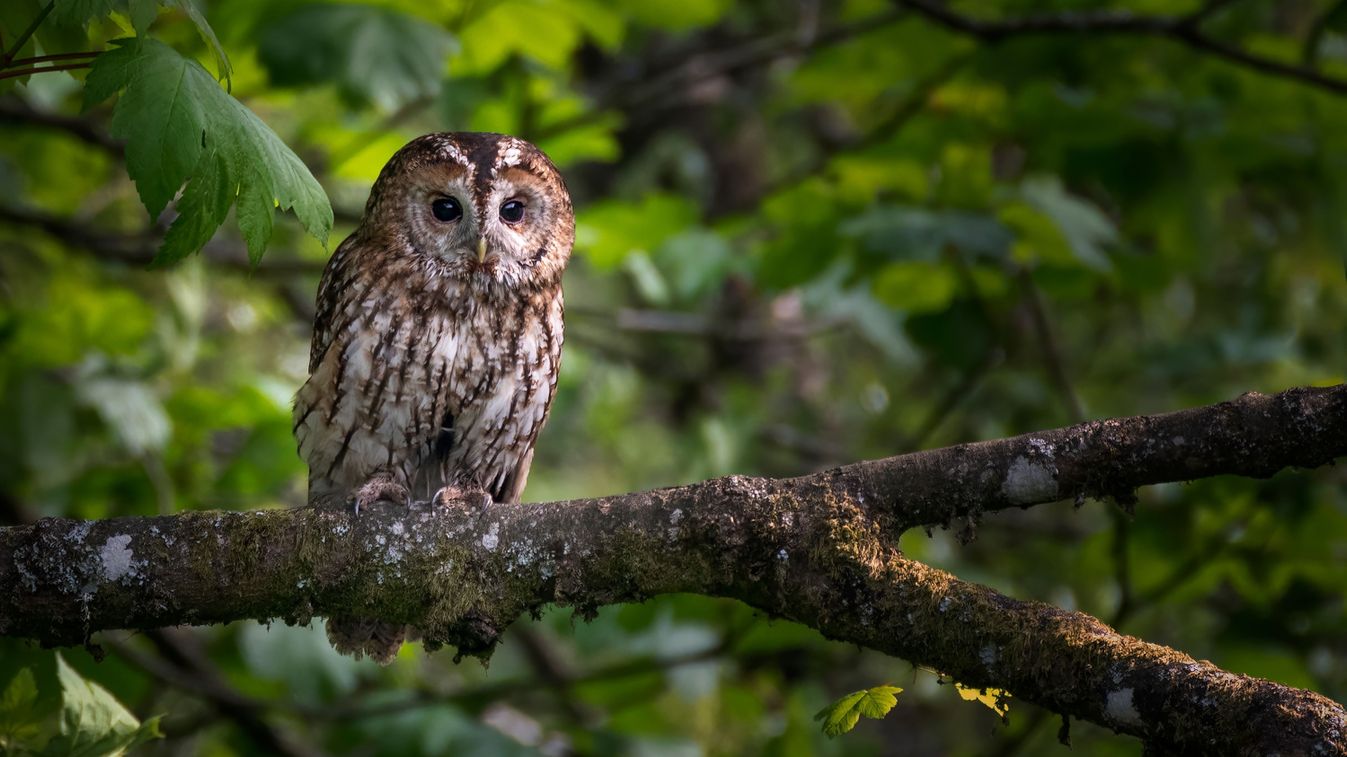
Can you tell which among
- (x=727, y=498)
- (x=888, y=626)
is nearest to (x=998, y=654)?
(x=888, y=626)

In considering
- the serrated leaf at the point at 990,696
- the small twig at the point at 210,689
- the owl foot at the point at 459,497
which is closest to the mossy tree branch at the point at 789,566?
the serrated leaf at the point at 990,696

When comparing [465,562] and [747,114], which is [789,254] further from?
[747,114]

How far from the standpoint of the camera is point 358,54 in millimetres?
3260

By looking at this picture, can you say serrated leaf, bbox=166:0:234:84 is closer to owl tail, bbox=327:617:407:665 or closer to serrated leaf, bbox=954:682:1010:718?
serrated leaf, bbox=954:682:1010:718

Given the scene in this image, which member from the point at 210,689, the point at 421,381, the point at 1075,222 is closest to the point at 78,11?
the point at 421,381

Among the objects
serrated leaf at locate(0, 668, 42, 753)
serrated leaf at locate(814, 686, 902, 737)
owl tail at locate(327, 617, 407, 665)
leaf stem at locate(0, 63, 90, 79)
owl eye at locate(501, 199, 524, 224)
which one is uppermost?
leaf stem at locate(0, 63, 90, 79)

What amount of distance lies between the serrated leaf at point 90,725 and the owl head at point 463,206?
1.38 m

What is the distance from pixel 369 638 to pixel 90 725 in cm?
107

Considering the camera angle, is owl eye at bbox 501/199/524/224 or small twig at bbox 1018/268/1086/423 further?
small twig at bbox 1018/268/1086/423

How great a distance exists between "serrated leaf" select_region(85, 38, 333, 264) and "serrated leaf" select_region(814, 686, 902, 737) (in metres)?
1.13

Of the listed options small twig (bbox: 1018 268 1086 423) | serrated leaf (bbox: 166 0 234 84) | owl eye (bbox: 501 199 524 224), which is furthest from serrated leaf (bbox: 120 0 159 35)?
small twig (bbox: 1018 268 1086 423)

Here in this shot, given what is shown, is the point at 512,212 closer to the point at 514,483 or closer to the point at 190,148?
the point at 514,483

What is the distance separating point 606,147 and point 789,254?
0.76m

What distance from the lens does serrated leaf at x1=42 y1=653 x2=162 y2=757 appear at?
6.72 ft
